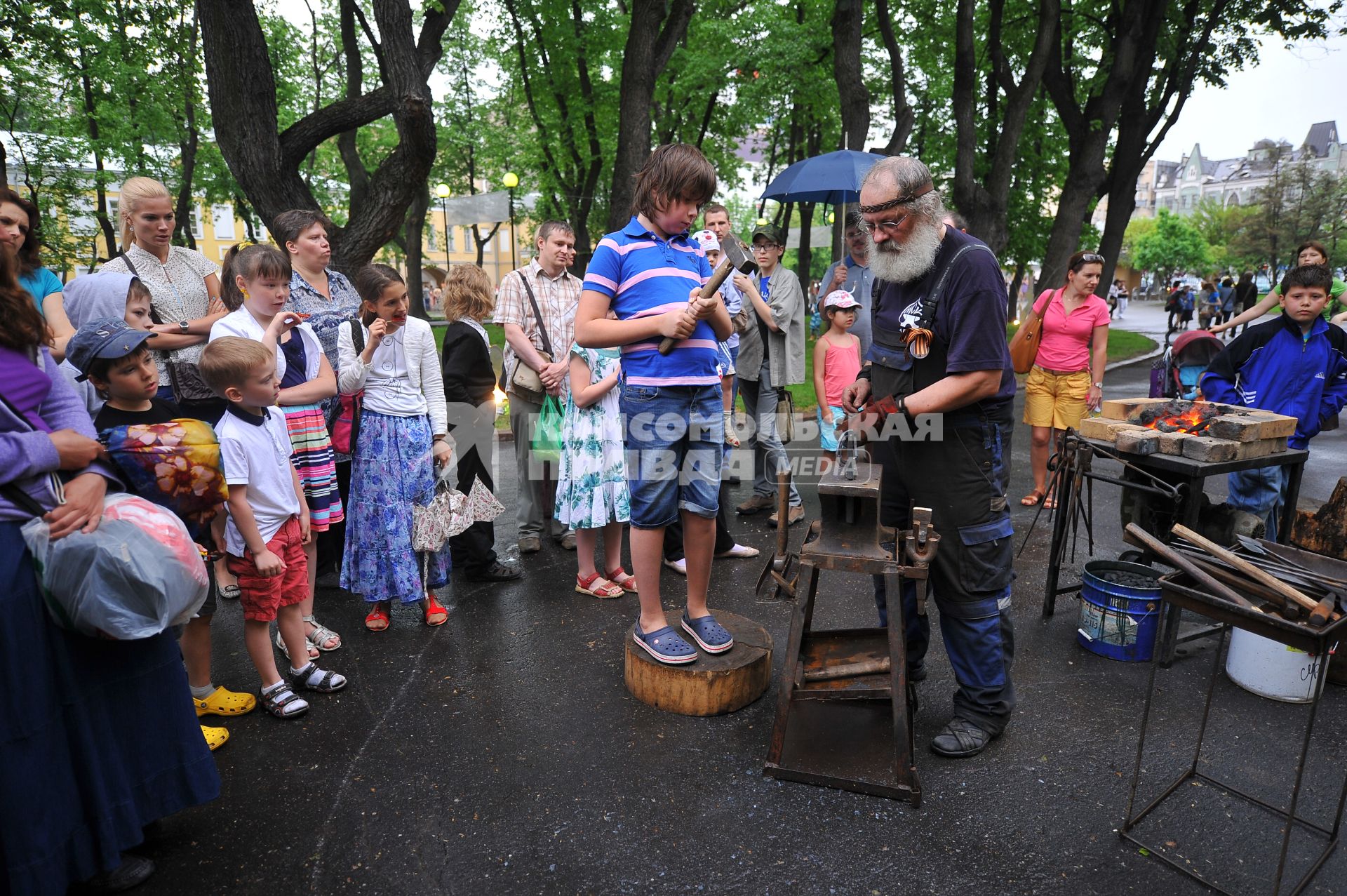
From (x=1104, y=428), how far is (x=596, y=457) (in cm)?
270

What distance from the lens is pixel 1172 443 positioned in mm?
3838

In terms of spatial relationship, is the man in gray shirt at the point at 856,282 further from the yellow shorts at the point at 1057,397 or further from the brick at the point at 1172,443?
the brick at the point at 1172,443

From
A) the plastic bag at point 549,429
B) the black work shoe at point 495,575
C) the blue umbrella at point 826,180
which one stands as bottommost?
the black work shoe at point 495,575

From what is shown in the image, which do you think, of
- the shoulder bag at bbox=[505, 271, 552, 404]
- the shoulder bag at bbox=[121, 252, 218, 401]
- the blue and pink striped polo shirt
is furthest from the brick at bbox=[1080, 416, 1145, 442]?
the shoulder bag at bbox=[121, 252, 218, 401]

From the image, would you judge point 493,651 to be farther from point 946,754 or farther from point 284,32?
point 284,32

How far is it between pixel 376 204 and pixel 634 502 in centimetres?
684

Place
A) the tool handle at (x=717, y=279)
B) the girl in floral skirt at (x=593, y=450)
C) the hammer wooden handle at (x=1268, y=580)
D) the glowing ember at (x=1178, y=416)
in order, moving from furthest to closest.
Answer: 1. the girl in floral skirt at (x=593, y=450)
2. the glowing ember at (x=1178, y=416)
3. the tool handle at (x=717, y=279)
4. the hammer wooden handle at (x=1268, y=580)

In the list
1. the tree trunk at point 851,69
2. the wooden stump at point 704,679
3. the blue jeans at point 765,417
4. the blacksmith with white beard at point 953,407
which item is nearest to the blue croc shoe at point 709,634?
the wooden stump at point 704,679

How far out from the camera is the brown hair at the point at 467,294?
4.48 meters

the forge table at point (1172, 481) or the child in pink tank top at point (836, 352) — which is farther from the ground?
the child in pink tank top at point (836, 352)

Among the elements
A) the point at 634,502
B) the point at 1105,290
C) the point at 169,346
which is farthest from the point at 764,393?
the point at 1105,290

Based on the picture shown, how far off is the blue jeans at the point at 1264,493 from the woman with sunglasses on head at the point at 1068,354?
1497 millimetres

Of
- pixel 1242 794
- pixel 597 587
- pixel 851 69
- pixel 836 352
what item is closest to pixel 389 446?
pixel 597 587

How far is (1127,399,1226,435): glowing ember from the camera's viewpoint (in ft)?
13.2
